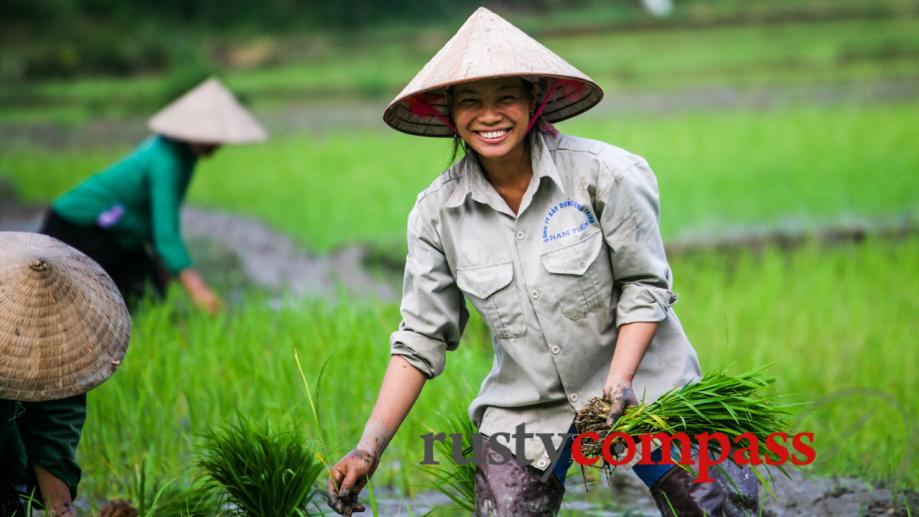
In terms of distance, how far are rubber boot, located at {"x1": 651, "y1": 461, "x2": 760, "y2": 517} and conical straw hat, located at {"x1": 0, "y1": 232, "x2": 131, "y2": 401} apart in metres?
0.98

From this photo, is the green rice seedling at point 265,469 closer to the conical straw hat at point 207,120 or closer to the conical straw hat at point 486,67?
the conical straw hat at point 486,67

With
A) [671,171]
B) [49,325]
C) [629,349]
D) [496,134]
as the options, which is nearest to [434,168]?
[496,134]

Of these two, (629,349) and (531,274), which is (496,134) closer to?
(531,274)

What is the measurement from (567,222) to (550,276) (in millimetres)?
100

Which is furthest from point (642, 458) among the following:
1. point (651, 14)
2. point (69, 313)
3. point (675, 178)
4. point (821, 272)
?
point (651, 14)

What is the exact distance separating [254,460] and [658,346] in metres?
0.78

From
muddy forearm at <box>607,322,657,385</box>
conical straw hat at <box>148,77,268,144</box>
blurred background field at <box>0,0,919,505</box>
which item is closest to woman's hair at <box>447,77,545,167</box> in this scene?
muddy forearm at <box>607,322,657,385</box>

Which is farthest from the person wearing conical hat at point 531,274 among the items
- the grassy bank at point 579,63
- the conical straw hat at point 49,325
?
the grassy bank at point 579,63

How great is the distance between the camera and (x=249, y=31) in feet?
35.4

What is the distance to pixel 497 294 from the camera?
82.9 inches

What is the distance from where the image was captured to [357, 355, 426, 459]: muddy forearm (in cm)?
200

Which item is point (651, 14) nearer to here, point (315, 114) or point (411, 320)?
point (315, 114)

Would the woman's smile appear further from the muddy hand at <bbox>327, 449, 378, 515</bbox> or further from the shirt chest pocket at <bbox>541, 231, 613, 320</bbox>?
the muddy hand at <bbox>327, 449, 378, 515</bbox>

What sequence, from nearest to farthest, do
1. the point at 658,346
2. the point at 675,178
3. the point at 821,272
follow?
the point at 658,346 < the point at 821,272 < the point at 675,178
